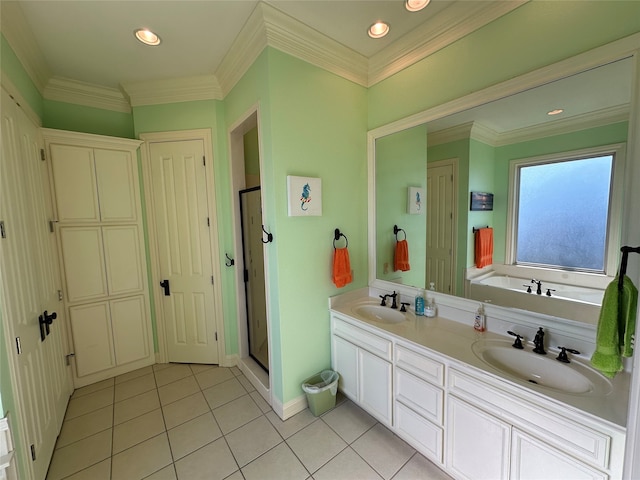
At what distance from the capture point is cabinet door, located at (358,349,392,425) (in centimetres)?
178

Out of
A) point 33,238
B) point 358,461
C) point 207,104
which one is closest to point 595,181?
point 358,461

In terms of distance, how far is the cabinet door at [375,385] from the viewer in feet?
5.85

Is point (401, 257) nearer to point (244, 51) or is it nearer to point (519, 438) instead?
point (519, 438)

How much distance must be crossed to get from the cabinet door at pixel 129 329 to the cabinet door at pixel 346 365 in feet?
6.71

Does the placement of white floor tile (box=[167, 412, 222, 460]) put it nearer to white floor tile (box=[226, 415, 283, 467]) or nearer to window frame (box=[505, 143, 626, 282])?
white floor tile (box=[226, 415, 283, 467])

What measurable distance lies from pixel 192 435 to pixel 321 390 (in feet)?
3.20

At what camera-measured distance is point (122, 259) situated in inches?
103

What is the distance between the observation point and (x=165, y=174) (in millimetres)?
2627

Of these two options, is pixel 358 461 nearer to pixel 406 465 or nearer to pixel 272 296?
pixel 406 465

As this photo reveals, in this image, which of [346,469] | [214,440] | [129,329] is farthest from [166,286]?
[346,469]

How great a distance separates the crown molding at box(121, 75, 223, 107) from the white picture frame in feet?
6.63

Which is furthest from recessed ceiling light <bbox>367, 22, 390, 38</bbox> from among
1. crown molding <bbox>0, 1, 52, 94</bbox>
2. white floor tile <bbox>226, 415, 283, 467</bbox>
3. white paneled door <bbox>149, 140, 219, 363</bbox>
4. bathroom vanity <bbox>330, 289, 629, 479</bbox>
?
white floor tile <bbox>226, 415, 283, 467</bbox>

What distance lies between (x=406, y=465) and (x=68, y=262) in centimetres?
313

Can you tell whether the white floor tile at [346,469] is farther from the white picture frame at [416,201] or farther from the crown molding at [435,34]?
the crown molding at [435,34]
